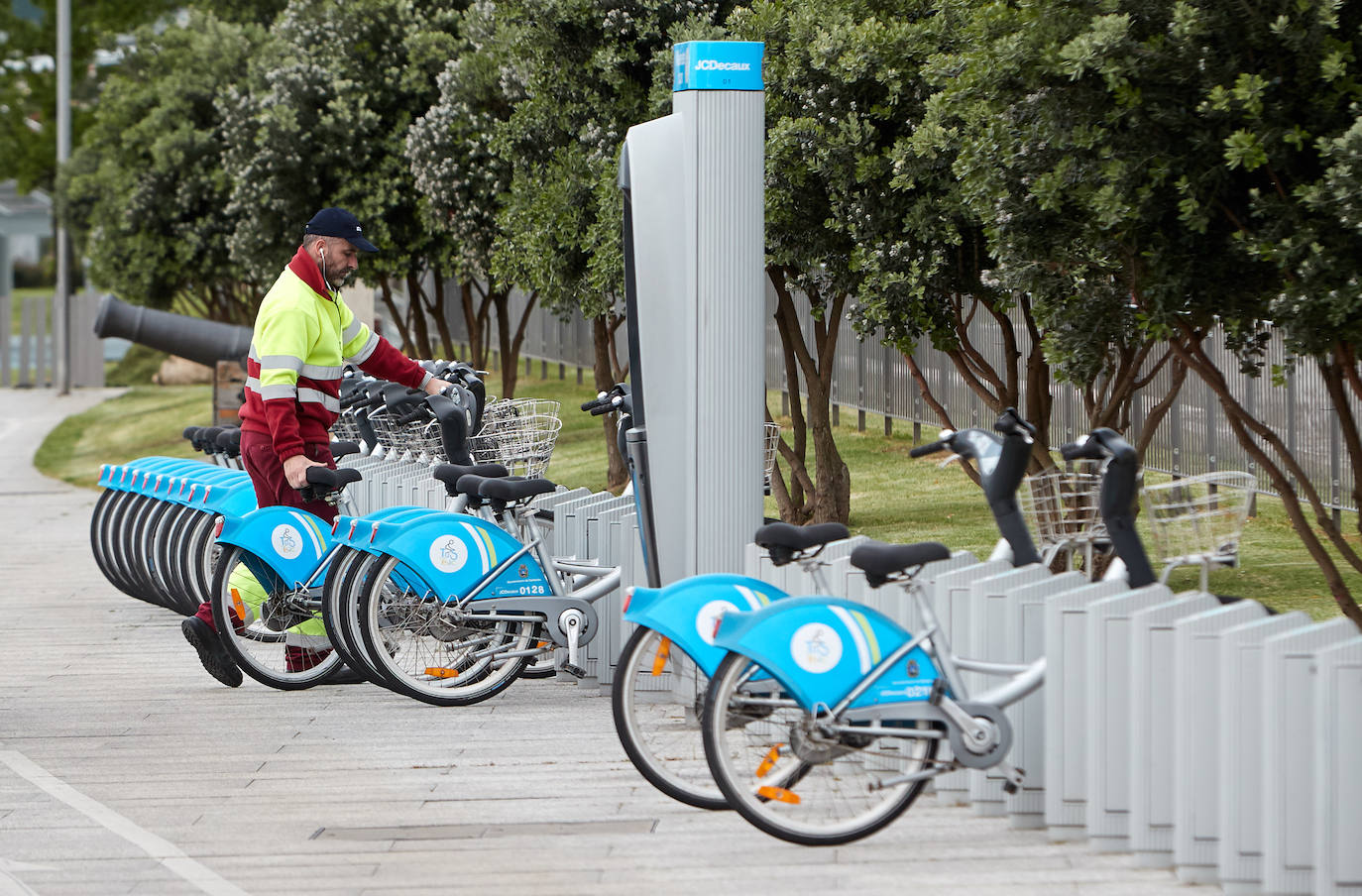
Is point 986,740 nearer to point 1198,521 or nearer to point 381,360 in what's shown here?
point 1198,521

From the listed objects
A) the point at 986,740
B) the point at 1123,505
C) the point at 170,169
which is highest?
the point at 170,169

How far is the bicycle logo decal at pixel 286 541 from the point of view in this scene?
7.77 metres

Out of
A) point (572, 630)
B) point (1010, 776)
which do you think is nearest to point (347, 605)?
point (572, 630)

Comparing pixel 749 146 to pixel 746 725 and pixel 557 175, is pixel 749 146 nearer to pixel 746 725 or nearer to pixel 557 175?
pixel 746 725

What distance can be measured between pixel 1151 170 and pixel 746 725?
2.78 metres

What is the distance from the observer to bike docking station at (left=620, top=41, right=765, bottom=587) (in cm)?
708

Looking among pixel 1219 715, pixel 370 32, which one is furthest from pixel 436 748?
pixel 370 32

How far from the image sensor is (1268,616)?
4855 mm

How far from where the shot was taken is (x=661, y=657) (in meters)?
5.57

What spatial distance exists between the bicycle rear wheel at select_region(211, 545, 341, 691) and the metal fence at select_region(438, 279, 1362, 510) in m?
4.10

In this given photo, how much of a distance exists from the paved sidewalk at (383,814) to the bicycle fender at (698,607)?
568 mm

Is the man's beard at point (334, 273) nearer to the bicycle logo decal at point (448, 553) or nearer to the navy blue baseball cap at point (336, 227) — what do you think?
the navy blue baseball cap at point (336, 227)

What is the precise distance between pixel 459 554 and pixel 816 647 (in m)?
2.48

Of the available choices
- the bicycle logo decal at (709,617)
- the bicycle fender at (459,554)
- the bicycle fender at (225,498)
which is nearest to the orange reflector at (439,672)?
the bicycle fender at (459,554)
